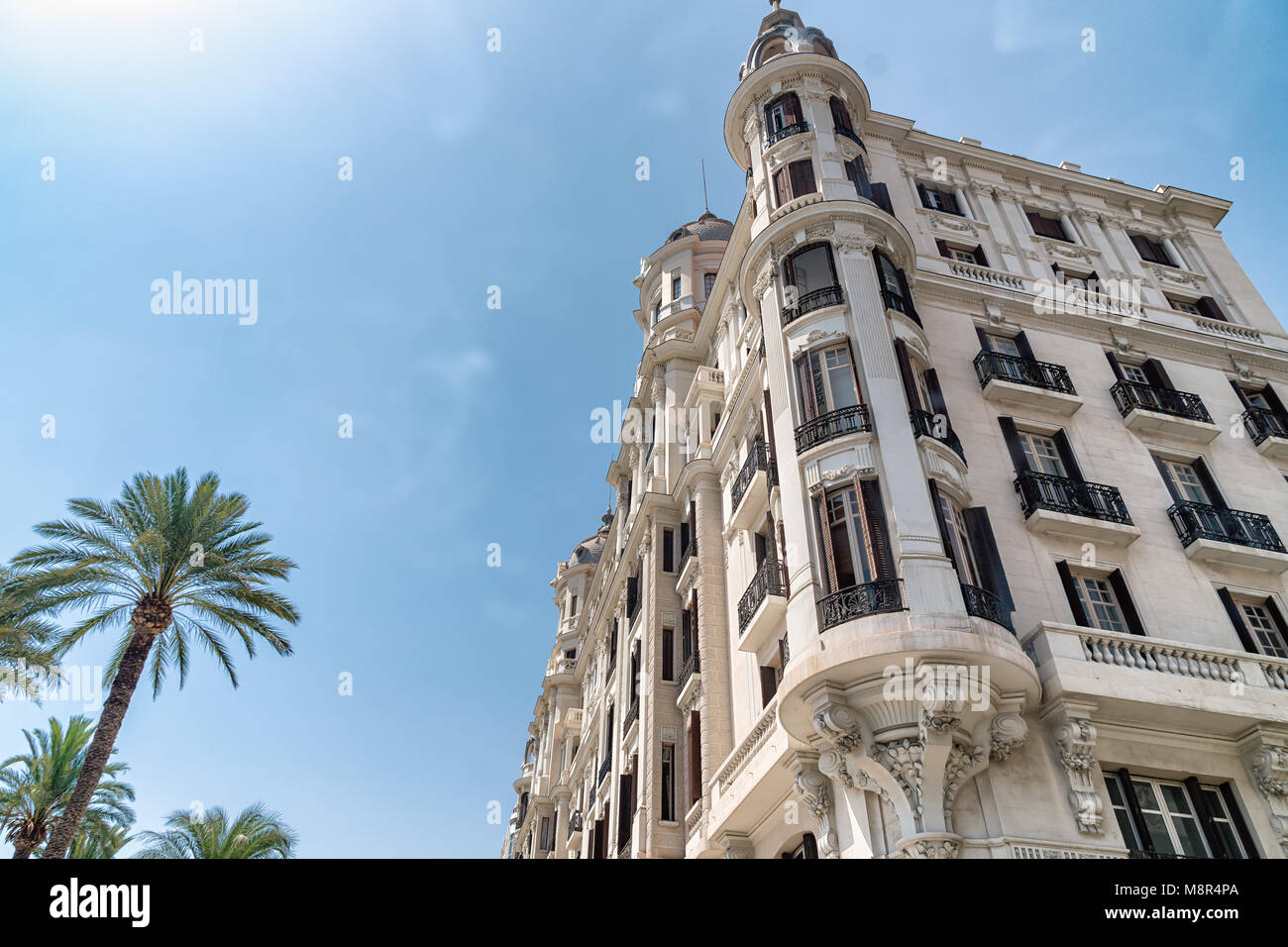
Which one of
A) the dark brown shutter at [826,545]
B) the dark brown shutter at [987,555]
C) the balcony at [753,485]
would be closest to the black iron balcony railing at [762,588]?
the dark brown shutter at [826,545]

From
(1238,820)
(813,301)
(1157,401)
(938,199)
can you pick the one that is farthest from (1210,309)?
(1238,820)

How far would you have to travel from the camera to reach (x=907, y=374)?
66.5 ft

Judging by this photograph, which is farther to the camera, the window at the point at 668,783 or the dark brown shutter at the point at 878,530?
the window at the point at 668,783

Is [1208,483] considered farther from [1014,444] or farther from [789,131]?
[789,131]

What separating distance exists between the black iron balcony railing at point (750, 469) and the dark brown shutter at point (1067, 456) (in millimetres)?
7834

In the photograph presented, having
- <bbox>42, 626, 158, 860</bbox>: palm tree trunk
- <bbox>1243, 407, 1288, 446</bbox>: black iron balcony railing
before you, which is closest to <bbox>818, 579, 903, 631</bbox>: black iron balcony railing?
<bbox>1243, 407, 1288, 446</bbox>: black iron balcony railing

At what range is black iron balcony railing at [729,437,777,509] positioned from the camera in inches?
909

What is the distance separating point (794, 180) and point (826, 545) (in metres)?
13.4

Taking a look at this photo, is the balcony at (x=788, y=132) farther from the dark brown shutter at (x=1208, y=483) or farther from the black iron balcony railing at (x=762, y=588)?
the dark brown shutter at (x=1208, y=483)

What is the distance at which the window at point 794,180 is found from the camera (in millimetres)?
25234

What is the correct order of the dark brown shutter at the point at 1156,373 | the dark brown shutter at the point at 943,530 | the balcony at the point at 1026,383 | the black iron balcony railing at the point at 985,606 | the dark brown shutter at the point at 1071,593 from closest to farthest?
the black iron balcony railing at the point at 985,606 → the dark brown shutter at the point at 943,530 → the dark brown shutter at the point at 1071,593 → the balcony at the point at 1026,383 → the dark brown shutter at the point at 1156,373

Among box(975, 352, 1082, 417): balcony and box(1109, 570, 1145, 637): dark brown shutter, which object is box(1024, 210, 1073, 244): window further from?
box(1109, 570, 1145, 637): dark brown shutter
